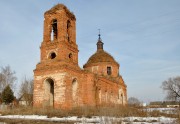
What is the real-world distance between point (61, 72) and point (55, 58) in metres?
1.71

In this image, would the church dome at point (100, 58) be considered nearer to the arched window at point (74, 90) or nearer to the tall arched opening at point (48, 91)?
the arched window at point (74, 90)

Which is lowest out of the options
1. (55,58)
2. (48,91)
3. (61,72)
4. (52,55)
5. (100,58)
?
(48,91)

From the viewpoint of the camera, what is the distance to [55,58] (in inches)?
826

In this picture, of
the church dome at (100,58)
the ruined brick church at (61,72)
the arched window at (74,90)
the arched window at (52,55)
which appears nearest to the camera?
the ruined brick church at (61,72)

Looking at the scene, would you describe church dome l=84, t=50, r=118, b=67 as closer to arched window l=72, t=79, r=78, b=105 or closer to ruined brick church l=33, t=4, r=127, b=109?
ruined brick church l=33, t=4, r=127, b=109

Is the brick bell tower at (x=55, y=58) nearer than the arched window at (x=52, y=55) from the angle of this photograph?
Yes

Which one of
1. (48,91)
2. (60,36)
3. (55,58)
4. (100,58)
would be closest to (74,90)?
(48,91)

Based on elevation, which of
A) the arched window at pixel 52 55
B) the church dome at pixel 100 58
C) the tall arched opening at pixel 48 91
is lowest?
the tall arched opening at pixel 48 91

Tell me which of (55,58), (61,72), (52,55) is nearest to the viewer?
(61,72)

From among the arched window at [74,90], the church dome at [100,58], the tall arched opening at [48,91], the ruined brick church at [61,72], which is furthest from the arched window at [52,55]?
the church dome at [100,58]

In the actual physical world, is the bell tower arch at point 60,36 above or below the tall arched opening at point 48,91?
above

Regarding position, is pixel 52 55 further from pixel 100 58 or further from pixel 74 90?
pixel 100 58

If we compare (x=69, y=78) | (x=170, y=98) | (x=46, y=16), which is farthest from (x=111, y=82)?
(x=170, y=98)

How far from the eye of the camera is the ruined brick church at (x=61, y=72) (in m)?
19.9
